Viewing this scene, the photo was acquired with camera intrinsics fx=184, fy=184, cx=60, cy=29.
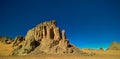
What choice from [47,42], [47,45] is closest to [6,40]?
[47,42]

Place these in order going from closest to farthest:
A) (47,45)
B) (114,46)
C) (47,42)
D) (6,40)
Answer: (47,45) < (47,42) < (6,40) < (114,46)

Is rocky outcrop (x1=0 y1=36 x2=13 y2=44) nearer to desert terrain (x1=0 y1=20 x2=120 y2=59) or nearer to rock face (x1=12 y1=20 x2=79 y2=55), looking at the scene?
desert terrain (x1=0 y1=20 x2=120 y2=59)

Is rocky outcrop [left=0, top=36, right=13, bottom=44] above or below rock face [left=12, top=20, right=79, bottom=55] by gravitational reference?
above

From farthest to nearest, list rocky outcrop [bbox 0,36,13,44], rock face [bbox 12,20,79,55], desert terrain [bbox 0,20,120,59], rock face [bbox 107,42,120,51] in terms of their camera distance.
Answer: rock face [bbox 107,42,120,51] < rocky outcrop [bbox 0,36,13,44] < rock face [bbox 12,20,79,55] < desert terrain [bbox 0,20,120,59]

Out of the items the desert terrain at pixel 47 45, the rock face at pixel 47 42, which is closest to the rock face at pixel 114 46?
the desert terrain at pixel 47 45

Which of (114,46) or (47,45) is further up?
(114,46)

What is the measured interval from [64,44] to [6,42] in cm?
3430

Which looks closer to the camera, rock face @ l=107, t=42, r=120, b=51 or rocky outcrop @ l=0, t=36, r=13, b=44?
rocky outcrop @ l=0, t=36, r=13, b=44

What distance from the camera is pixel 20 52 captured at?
48.2 meters

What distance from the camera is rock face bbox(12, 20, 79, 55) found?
1830 inches

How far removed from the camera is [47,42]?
48.3m

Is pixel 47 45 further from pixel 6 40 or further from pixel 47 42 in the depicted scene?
pixel 6 40

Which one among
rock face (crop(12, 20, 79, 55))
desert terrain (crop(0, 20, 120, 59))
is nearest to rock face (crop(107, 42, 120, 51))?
desert terrain (crop(0, 20, 120, 59))

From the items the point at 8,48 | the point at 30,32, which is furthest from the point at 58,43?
the point at 8,48
